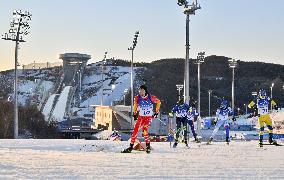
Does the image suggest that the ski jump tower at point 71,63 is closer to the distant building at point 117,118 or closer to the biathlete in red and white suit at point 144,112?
the distant building at point 117,118

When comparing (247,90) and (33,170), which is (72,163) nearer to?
(33,170)

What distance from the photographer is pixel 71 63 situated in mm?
161125

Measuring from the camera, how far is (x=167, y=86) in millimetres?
177500

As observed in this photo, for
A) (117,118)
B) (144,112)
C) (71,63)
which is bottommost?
(117,118)

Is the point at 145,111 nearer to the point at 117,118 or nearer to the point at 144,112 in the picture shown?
the point at 144,112

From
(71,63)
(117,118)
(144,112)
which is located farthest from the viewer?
(71,63)

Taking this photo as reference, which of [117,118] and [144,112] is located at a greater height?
[144,112]

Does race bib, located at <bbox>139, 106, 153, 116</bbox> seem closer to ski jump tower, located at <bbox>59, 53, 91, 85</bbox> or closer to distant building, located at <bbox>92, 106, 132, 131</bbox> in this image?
distant building, located at <bbox>92, 106, 132, 131</bbox>

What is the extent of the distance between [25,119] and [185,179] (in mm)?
65950

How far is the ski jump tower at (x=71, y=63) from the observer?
160 m

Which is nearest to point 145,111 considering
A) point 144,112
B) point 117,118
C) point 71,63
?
point 144,112

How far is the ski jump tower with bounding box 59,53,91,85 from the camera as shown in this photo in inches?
6294

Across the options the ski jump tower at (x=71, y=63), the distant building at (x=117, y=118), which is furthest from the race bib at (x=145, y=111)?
the ski jump tower at (x=71, y=63)

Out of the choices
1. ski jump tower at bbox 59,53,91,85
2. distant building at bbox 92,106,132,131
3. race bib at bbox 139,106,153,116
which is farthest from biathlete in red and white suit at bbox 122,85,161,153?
ski jump tower at bbox 59,53,91,85
